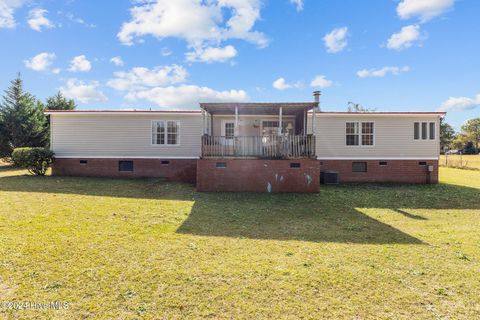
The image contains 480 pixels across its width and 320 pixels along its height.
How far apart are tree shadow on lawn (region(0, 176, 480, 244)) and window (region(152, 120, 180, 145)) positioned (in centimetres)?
217

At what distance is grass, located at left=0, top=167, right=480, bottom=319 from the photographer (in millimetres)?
3045

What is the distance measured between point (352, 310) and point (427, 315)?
843 millimetres

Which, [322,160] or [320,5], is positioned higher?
[320,5]

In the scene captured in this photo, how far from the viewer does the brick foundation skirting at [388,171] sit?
520 inches

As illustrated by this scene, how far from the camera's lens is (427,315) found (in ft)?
9.60

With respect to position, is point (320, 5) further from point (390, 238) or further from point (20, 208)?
point (20, 208)

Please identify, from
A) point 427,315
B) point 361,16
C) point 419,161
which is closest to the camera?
point 427,315

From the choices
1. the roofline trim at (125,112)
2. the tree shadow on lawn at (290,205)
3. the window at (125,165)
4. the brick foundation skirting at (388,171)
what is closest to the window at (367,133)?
the brick foundation skirting at (388,171)

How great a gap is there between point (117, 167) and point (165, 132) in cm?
308

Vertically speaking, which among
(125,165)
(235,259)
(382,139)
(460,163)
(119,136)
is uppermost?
(119,136)

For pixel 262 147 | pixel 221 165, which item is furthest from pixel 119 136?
pixel 262 147

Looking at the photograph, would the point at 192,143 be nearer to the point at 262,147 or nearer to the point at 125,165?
the point at 125,165

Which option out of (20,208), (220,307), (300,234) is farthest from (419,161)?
(20,208)

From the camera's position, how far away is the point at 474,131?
6594 cm
